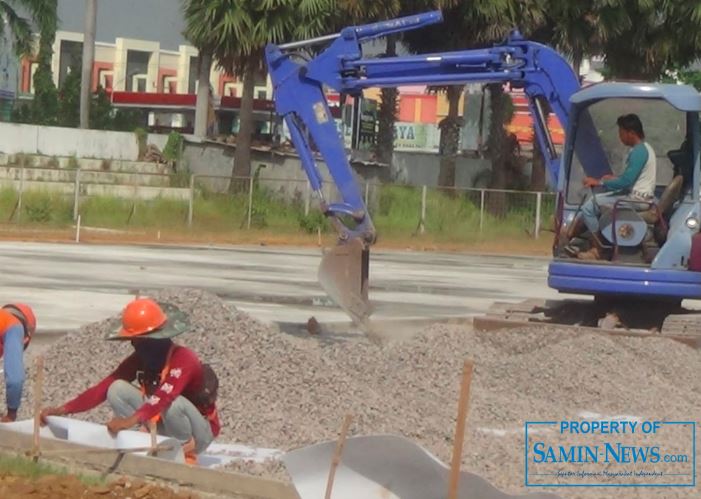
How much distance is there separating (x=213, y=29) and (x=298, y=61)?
23466 millimetres

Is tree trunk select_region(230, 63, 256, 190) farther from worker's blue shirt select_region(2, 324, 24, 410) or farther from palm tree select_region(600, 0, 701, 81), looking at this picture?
worker's blue shirt select_region(2, 324, 24, 410)

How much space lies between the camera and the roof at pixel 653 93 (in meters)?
16.2

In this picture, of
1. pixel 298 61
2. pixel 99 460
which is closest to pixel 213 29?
pixel 298 61

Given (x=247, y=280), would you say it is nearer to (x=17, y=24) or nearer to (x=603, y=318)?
(x=603, y=318)

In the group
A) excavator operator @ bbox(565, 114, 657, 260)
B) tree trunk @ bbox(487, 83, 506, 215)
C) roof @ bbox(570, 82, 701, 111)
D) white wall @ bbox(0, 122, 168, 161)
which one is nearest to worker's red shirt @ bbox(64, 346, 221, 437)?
excavator operator @ bbox(565, 114, 657, 260)

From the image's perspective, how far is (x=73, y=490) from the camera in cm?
841

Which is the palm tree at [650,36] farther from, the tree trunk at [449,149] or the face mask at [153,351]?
the face mask at [153,351]

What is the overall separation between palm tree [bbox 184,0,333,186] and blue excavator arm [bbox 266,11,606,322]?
22.1 meters

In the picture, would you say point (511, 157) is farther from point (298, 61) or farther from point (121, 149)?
point (298, 61)

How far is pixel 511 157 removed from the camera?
48.9m

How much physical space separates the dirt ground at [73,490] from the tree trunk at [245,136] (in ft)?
113

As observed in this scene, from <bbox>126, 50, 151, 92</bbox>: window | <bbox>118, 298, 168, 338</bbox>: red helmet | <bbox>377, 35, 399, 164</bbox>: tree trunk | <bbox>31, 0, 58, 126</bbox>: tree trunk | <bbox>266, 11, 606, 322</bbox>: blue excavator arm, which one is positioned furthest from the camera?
<bbox>126, 50, 151, 92</bbox>: window

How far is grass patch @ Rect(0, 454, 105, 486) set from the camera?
8853 millimetres

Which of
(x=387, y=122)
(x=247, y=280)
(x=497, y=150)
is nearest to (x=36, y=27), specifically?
(x=387, y=122)
